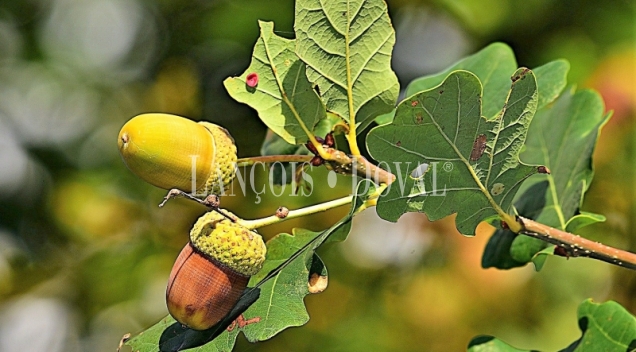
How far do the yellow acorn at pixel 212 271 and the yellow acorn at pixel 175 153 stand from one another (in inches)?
2.1

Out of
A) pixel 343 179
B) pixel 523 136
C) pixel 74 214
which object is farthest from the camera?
pixel 74 214

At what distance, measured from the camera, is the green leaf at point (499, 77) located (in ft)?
3.93

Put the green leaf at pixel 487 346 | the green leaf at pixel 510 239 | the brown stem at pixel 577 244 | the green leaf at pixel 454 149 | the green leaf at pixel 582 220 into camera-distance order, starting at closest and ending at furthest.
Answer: the green leaf at pixel 454 149
the brown stem at pixel 577 244
the green leaf at pixel 582 220
the green leaf at pixel 487 346
the green leaf at pixel 510 239

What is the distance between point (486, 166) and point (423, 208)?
0.31ft

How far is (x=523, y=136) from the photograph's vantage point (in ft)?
2.59

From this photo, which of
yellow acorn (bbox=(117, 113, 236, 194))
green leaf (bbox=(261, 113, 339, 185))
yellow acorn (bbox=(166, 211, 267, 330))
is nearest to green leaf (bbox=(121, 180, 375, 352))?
yellow acorn (bbox=(166, 211, 267, 330))

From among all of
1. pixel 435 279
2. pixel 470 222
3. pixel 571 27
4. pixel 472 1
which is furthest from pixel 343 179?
pixel 470 222

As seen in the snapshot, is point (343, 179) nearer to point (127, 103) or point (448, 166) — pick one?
point (127, 103)

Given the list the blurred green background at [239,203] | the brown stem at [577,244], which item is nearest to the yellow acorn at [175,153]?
the brown stem at [577,244]

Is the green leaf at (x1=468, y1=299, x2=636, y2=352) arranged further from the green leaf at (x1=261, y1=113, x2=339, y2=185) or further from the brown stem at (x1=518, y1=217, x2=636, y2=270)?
the green leaf at (x1=261, y1=113, x2=339, y2=185)

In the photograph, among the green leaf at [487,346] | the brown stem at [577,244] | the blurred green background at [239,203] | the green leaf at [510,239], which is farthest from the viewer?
the blurred green background at [239,203]

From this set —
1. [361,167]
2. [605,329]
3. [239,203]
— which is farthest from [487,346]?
[239,203]

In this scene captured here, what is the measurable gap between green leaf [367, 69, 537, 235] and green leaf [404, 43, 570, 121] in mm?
339

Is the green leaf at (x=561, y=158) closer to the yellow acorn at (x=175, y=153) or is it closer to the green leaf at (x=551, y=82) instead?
the green leaf at (x=551, y=82)
